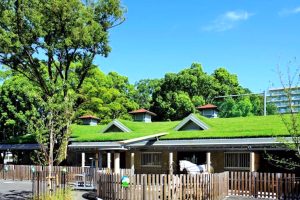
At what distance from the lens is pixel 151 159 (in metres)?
34.1

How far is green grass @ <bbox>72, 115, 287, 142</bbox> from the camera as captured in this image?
1075 inches

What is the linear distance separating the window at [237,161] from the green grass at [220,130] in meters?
1.75

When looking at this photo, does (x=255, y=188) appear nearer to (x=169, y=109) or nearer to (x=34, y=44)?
(x=34, y=44)

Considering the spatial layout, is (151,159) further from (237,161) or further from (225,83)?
(225,83)

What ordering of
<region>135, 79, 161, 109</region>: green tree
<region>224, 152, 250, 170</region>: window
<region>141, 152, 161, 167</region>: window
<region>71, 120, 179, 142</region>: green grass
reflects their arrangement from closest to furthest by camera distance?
<region>224, 152, 250, 170</region>: window → <region>141, 152, 161, 167</region>: window → <region>71, 120, 179, 142</region>: green grass → <region>135, 79, 161, 109</region>: green tree

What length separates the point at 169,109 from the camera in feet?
194

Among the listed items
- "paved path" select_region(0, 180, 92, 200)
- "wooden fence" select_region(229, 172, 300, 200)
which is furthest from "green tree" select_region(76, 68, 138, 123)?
"wooden fence" select_region(229, 172, 300, 200)

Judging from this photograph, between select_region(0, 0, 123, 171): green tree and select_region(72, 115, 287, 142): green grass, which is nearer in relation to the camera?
select_region(72, 115, 287, 142): green grass

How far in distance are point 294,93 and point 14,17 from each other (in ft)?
86.6

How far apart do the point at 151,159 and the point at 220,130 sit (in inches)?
269

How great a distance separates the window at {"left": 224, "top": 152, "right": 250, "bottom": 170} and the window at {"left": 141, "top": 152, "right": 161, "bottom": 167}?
6180mm

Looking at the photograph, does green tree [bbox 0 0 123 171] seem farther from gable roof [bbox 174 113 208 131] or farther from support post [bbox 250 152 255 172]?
support post [bbox 250 152 255 172]

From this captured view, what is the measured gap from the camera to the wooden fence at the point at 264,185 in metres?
20.5

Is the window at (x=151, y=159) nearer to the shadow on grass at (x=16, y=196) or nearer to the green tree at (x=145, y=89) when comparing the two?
the shadow on grass at (x=16, y=196)
